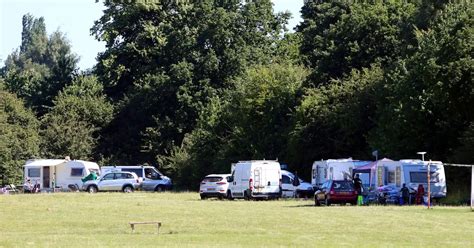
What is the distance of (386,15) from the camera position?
70.4 meters

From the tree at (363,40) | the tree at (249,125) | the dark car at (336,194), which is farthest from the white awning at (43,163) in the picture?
the dark car at (336,194)

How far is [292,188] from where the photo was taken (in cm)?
5819

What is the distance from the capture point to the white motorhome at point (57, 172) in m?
72.6

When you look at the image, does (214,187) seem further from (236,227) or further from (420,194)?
(236,227)

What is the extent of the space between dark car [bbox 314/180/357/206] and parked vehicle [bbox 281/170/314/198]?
11717 millimetres

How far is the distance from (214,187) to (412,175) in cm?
1157

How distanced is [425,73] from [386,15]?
16.8 metres

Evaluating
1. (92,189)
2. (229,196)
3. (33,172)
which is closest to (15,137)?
Answer: (33,172)

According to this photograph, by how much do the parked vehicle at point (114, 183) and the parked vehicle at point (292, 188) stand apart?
14.1 meters

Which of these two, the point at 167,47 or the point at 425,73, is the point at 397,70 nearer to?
the point at 425,73

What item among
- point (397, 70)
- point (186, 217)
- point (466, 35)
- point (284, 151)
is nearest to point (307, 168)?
point (284, 151)

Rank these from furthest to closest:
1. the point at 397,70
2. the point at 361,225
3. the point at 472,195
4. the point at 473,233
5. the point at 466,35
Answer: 1. the point at 397,70
2. the point at 466,35
3. the point at 472,195
4. the point at 361,225
5. the point at 473,233

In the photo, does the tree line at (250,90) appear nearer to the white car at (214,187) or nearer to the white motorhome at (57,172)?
the white motorhome at (57,172)

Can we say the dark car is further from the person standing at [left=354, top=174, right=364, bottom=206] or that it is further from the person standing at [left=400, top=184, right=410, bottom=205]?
the person standing at [left=400, top=184, right=410, bottom=205]
